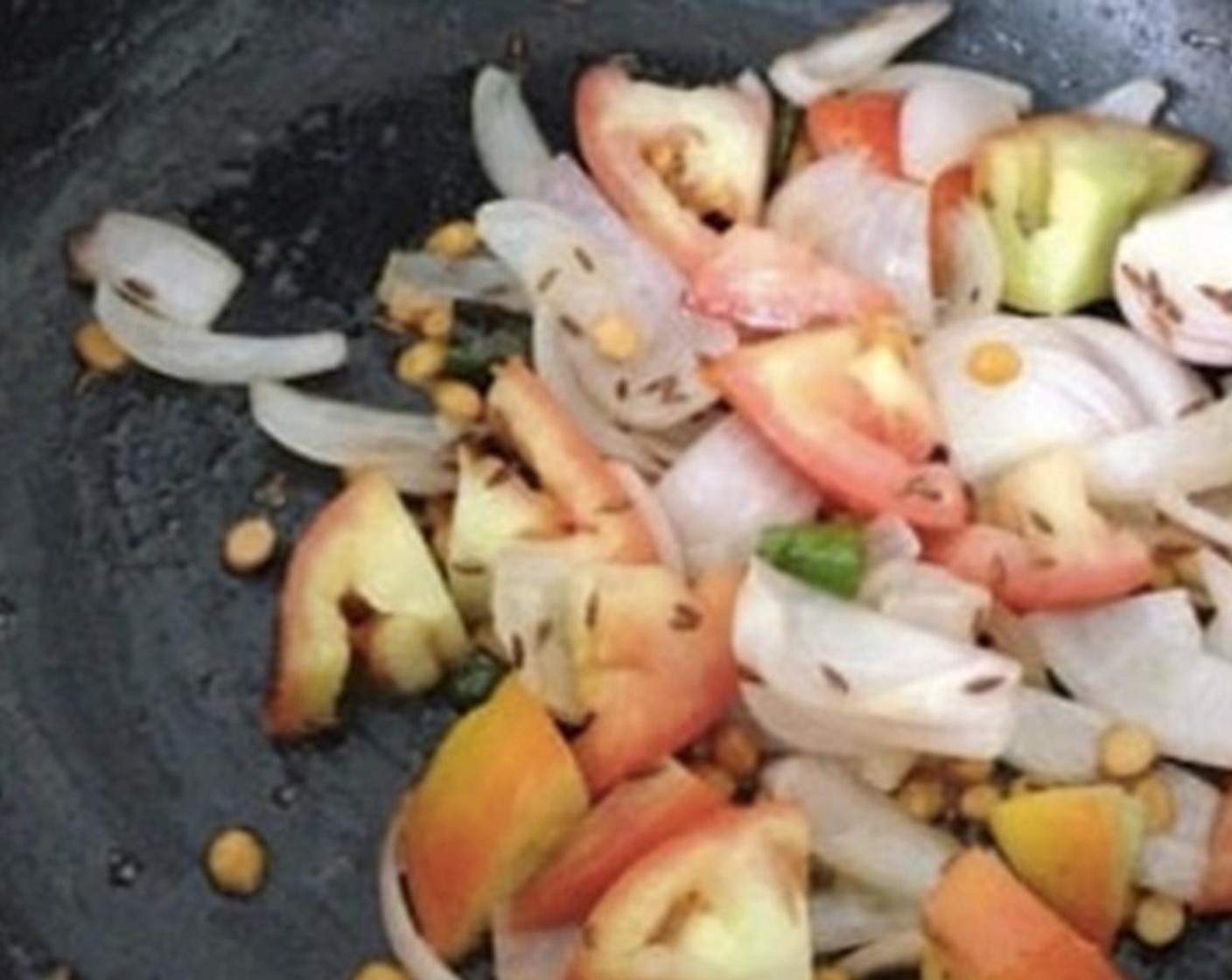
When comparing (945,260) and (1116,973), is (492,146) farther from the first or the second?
(1116,973)

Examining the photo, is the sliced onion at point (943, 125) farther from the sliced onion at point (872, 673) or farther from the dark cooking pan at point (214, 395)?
the sliced onion at point (872, 673)

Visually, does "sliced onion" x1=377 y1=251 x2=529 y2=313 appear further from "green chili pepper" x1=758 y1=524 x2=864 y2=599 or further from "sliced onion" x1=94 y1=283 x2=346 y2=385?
"green chili pepper" x1=758 y1=524 x2=864 y2=599

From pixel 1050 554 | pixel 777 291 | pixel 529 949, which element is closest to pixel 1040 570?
pixel 1050 554

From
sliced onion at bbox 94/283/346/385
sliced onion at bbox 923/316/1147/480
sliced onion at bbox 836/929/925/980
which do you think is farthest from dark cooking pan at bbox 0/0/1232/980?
sliced onion at bbox 923/316/1147/480

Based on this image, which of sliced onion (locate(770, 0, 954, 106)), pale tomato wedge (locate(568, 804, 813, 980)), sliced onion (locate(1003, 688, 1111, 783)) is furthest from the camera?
sliced onion (locate(770, 0, 954, 106))

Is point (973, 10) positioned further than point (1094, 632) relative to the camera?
Yes

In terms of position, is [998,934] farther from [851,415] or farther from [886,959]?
[851,415]

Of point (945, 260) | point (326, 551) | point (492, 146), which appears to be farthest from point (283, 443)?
point (945, 260)
